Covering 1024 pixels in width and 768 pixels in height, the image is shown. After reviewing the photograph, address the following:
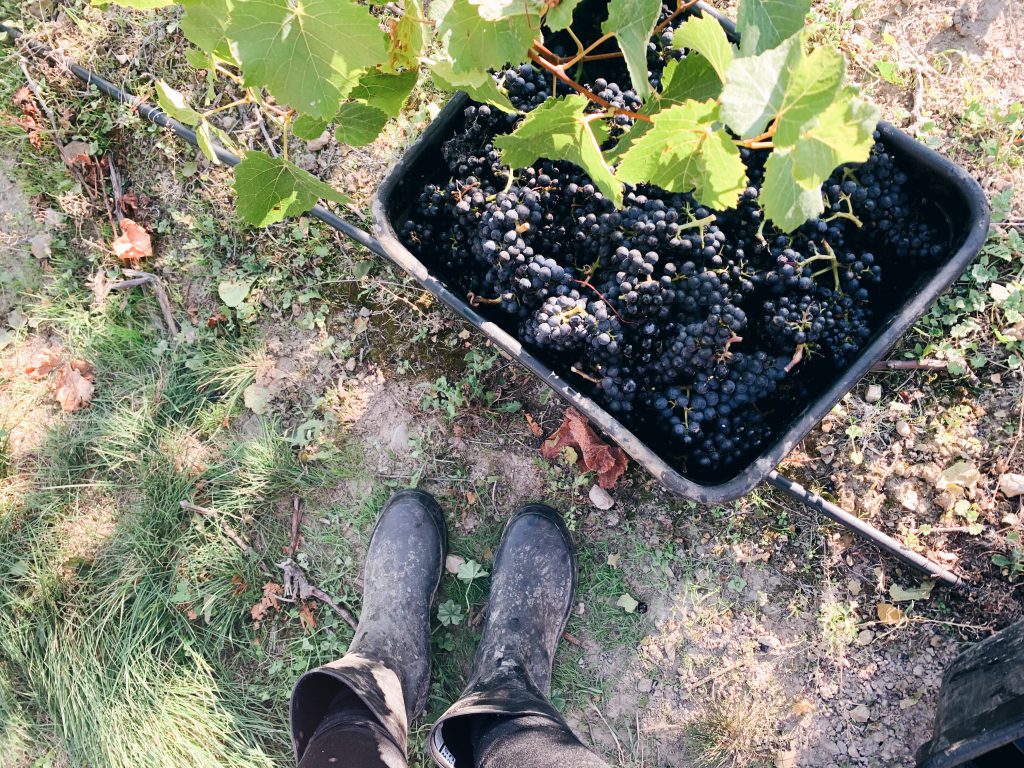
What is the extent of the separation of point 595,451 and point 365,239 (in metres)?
1.00

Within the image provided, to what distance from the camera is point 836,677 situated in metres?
2.07

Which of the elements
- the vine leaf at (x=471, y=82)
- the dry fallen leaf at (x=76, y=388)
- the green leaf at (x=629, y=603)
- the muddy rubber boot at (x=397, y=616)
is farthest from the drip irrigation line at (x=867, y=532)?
the dry fallen leaf at (x=76, y=388)

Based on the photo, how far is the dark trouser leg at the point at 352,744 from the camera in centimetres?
192

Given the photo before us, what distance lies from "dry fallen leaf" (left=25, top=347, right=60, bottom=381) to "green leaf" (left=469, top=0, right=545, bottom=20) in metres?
2.30

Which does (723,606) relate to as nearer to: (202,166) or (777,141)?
(777,141)

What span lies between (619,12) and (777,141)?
36cm

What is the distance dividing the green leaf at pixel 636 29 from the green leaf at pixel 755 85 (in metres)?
0.20

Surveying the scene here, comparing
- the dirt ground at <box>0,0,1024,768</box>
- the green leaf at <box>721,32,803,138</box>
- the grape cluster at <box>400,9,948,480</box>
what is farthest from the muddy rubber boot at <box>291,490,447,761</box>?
the green leaf at <box>721,32,803,138</box>

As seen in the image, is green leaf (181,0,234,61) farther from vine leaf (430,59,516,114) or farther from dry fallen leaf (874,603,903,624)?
dry fallen leaf (874,603,903,624)

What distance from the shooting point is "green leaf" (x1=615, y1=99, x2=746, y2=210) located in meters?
1.06

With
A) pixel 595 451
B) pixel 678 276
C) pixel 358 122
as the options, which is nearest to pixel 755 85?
pixel 678 276

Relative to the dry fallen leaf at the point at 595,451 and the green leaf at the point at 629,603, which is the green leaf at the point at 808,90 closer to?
the dry fallen leaf at the point at 595,451

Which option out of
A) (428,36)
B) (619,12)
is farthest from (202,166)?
(619,12)

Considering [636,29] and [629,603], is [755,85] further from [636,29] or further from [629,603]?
[629,603]
